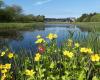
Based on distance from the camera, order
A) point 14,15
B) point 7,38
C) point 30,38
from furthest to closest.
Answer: point 14,15 < point 7,38 < point 30,38

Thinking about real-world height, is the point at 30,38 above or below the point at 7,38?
above

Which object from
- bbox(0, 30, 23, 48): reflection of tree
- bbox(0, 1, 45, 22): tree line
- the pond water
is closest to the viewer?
the pond water

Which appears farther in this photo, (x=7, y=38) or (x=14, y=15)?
(x=14, y=15)

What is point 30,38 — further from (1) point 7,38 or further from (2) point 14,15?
(2) point 14,15

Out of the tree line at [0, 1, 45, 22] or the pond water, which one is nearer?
the pond water

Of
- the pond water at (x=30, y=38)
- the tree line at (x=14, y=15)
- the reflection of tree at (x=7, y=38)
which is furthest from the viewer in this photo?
the tree line at (x=14, y=15)

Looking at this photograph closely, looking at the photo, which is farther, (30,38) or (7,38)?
(7,38)

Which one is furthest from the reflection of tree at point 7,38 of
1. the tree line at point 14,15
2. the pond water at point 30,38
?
the tree line at point 14,15

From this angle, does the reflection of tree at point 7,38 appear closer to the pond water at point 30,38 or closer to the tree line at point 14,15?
the pond water at point 30,38

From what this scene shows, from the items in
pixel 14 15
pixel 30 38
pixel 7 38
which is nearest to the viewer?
pixel 30 38

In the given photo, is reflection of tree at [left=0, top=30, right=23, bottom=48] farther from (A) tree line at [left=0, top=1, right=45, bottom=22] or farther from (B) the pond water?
(A) tree line at [left=0, top=1, right=45, bottom=22]

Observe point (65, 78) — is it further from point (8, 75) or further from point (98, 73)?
point (8, 75)

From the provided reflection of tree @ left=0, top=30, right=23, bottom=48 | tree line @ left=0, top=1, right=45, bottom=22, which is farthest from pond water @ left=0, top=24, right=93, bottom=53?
tree line @ left=0, top=1, right=45, bottom=22

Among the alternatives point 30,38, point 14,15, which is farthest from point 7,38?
point 14,15
